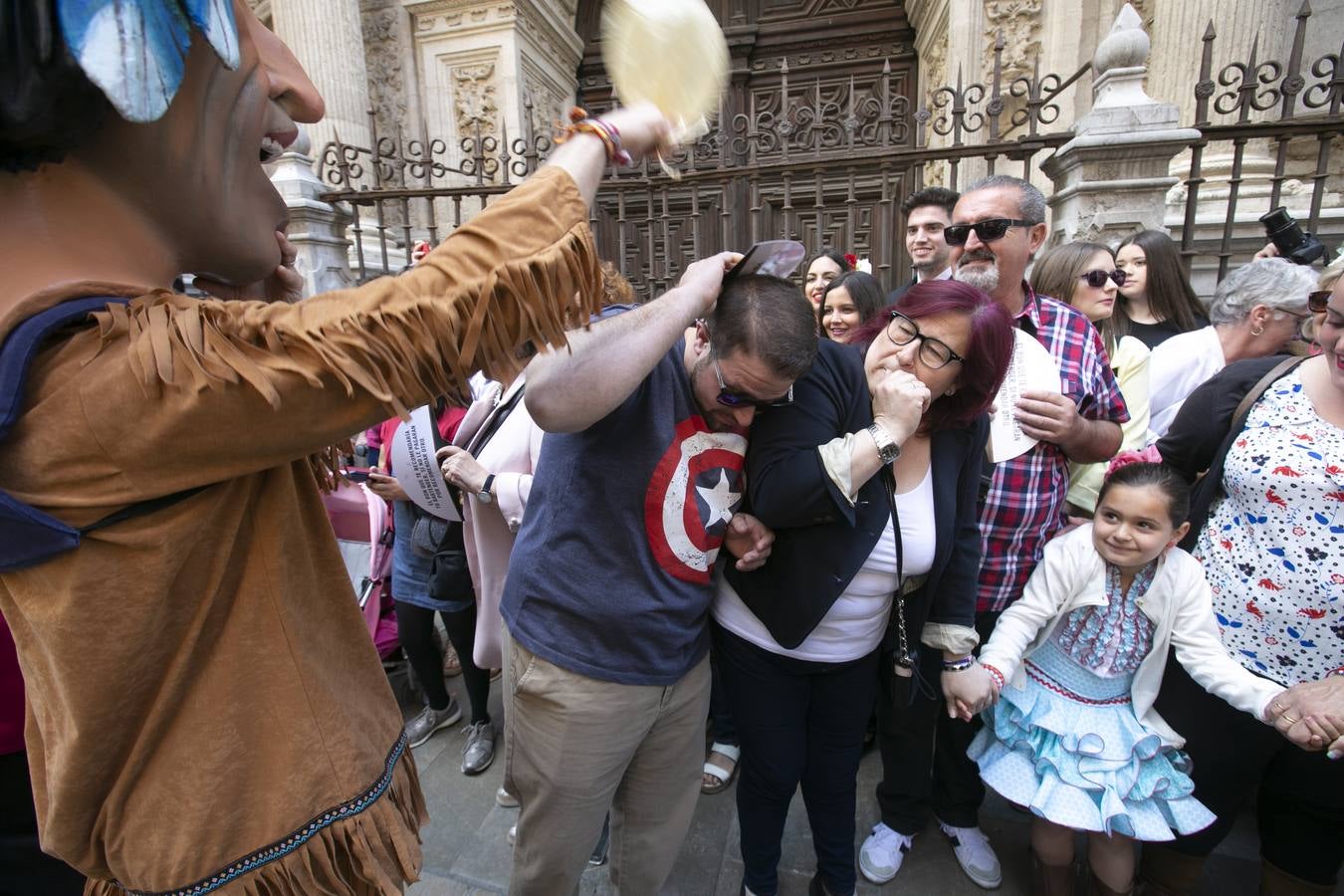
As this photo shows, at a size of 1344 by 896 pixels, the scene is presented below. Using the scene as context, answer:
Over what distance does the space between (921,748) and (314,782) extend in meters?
2.02

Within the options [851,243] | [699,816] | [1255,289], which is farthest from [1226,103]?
[699,816]

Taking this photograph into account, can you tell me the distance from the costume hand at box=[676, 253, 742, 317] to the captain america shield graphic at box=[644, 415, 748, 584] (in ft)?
1.06

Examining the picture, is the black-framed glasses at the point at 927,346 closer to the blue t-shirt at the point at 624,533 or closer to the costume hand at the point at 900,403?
the costume hand at the point at 900,403

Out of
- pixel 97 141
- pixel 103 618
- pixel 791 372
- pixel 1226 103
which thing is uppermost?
pixel 1226 103

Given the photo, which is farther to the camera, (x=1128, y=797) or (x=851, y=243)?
(x=851, y=243)

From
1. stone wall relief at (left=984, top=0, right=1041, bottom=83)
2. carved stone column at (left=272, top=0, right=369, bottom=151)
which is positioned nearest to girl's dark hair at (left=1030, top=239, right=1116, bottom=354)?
stone wall relief at (left=984, top=0, right=1041, bottom=83)

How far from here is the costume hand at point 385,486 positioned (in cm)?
267

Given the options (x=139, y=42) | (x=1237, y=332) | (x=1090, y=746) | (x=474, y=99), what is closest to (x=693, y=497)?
(x=139, y=42)

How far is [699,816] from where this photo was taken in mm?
2480

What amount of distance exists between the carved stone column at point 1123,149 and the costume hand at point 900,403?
2.95 m

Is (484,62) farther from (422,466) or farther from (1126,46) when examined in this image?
(422,466)

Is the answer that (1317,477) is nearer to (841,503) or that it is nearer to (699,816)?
(841,503)

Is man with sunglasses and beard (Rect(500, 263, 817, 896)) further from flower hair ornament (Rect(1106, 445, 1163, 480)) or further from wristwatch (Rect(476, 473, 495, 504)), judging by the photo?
flower hair ornament (Rect(1106, 445, 1163, 480))

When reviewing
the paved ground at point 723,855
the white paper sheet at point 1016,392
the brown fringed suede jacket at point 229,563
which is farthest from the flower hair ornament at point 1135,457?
the brown fringed suede jacket at point 229,563
